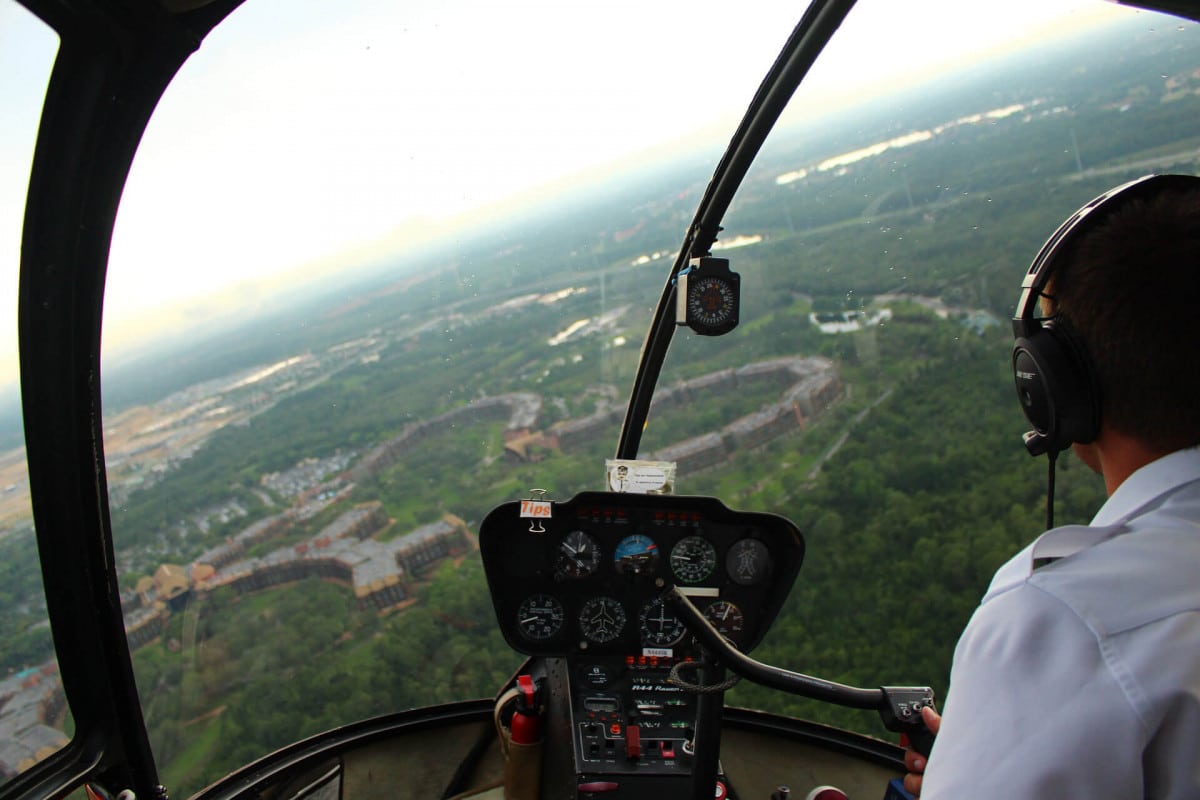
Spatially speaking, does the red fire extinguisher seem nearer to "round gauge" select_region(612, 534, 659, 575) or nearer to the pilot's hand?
"round gauge" select_region(612, 534, 659, 575)

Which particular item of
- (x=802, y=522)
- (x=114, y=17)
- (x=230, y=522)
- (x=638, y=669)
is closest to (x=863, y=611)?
(x=802, y=522)

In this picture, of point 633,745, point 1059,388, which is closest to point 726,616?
point 633,745

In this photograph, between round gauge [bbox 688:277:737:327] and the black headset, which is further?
round gauge [bbox 688:277:737:327]

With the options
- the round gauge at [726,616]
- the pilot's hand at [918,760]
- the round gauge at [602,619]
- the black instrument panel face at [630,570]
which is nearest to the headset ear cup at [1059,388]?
the pilot's hand at [918,760]

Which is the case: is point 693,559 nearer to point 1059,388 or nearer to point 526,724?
point 526,724

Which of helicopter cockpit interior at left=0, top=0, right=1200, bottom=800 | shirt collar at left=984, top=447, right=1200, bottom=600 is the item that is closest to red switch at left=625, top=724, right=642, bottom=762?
helicopter cockpit interior at left=0, top=0, right=1200, bottom=800

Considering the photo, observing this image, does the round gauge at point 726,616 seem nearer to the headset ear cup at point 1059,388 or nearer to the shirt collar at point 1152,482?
the headset ear cup at point 1059,388

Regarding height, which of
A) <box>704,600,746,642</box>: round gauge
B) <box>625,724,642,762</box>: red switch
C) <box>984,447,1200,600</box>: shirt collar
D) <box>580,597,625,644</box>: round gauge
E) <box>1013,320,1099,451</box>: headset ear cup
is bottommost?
<box>625,724,642,762</box>: red switch
